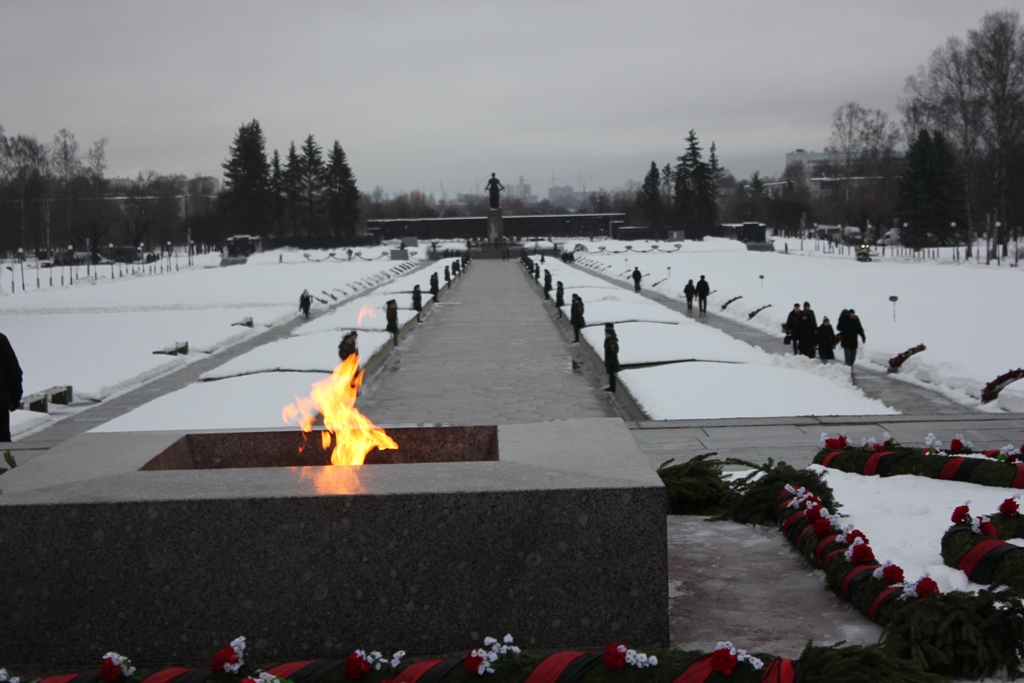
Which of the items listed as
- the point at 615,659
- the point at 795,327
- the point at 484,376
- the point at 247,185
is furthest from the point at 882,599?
the point at 247,185

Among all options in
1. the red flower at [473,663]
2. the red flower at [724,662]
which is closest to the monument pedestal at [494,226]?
the red flower at [473,663]

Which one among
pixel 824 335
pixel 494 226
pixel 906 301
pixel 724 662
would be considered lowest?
pixel 724 662

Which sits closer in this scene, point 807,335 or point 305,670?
point 305,670

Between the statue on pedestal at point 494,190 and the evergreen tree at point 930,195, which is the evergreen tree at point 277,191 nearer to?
the statue on pedestal at point 494,190

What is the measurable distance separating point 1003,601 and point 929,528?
145 cm

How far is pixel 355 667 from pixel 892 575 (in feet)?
7.73

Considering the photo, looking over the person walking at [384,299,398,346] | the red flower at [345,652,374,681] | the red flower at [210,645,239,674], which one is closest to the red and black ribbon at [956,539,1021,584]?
the red flower at [345,652,374,681]

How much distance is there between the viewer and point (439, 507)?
3.86 m

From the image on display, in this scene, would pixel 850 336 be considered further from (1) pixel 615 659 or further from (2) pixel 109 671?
(2) pixel 109 671

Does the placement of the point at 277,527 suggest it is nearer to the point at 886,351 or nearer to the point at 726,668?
the point at 726,668

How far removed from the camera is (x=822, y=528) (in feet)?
16.0

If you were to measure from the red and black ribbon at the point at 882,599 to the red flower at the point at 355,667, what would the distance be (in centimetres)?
216

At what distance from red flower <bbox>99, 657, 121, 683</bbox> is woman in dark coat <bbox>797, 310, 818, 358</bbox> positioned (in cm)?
1583

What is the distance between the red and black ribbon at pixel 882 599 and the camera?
404cm
